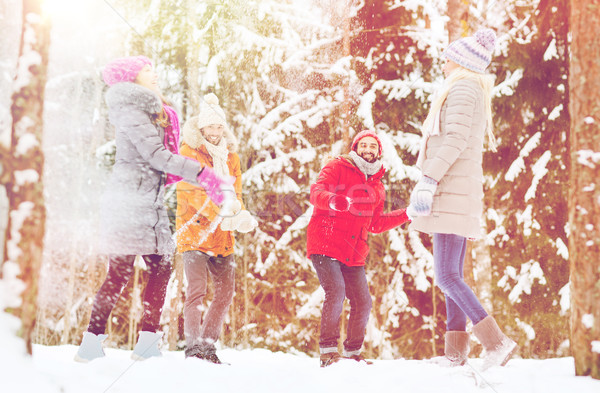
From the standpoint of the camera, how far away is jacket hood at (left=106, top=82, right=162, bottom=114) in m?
3.39

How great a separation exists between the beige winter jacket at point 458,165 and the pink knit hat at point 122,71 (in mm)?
2013

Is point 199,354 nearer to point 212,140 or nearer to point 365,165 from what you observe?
point 212,140

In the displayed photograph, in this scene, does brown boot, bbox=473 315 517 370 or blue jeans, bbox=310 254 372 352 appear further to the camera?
blue jeans, bbox=310 254 372 352

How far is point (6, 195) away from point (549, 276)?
807 cm

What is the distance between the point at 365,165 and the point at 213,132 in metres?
1.19

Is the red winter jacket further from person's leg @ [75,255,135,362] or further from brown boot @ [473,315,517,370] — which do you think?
person's leg @ [75,255,135,362]

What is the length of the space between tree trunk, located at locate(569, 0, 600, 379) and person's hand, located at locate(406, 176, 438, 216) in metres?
0.94

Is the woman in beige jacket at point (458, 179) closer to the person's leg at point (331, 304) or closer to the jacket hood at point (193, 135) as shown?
the person's leg at point (331, 304)

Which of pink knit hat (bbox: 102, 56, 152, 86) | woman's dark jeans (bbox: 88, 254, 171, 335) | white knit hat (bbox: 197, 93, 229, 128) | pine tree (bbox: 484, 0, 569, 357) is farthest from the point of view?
pine tree (bbox: 484, 0, 569, 357)

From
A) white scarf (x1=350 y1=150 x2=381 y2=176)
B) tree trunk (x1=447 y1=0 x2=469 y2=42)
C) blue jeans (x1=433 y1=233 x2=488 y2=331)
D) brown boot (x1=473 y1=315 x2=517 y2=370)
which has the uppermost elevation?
tree trunk (x1=447 y1=0 x2=469 y2=42)

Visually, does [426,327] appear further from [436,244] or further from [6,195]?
[6,195]

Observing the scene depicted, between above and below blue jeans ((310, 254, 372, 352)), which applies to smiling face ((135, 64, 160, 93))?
above

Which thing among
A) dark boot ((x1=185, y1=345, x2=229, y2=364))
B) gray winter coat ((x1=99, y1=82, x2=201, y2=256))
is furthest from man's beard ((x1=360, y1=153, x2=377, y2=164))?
dark boot ((x1=185, y1=345, x2=229, y2=364))

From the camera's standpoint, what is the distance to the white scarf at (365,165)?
13.3 ft
